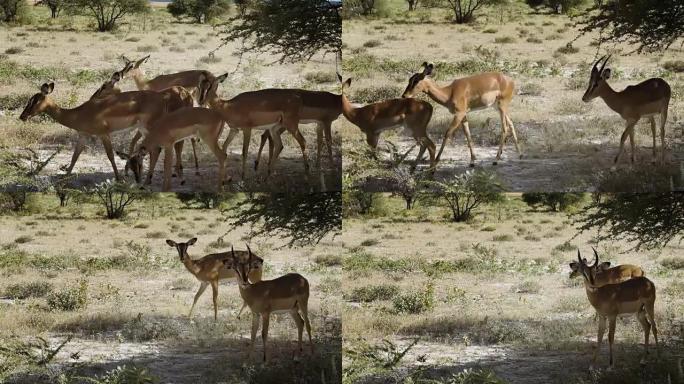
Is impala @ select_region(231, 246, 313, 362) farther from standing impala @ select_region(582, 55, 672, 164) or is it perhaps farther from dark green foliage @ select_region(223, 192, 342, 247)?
standing impala @ select_region(582, 55, 672, 164)

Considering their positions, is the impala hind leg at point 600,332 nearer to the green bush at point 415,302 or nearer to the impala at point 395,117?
the green bush at point 415,302

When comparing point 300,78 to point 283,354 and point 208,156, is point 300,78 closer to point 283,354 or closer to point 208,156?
point 208,156

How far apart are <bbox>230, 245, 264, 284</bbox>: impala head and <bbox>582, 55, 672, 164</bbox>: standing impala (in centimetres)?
261

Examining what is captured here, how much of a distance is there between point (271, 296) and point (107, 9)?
12.3ft

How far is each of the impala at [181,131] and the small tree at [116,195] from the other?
49 cm

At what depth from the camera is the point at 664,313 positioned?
909 cm

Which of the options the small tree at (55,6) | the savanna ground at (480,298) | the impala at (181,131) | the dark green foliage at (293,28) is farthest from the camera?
the small tree at (55,6)

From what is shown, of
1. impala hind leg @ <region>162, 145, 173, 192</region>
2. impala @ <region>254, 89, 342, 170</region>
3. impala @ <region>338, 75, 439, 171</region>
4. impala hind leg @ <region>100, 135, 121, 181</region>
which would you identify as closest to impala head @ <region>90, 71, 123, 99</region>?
impala hind leg @ <region>100, 135, 121, 181</region>

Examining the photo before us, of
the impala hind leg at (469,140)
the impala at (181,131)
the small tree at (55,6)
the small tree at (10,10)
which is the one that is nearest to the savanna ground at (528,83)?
the impala hind leg at (469,140)

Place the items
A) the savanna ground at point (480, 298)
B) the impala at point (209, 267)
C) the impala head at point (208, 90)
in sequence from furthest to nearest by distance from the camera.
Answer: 1. the savanna ground at point (480, 298)
2. the impala at point (209, 267)
3. the impala head at point (208, 90)

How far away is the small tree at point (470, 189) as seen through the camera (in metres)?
8.53

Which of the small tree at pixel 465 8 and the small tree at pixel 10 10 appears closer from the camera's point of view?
the small tree at pixel 465 8

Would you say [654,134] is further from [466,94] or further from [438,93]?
[438,93]

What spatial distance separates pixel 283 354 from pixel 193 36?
2.93m
